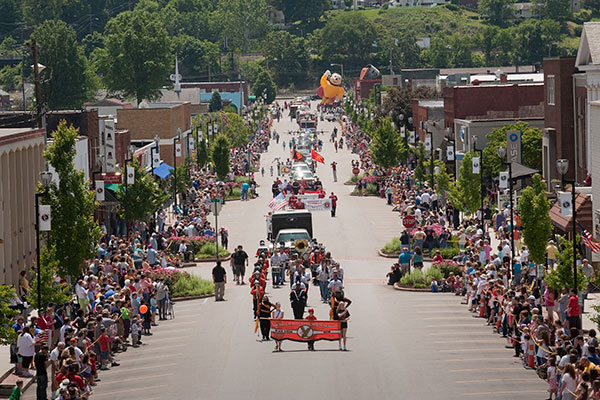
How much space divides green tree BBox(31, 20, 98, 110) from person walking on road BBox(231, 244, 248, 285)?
11297cm

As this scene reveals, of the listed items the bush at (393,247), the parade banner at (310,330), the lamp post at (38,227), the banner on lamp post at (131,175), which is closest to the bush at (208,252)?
the banner on lamp post at (131,175)

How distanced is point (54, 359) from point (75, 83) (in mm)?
Result: 134481

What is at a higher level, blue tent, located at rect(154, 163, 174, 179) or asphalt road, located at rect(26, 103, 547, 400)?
blue tent, located at rect(154, 163, 174, 179)

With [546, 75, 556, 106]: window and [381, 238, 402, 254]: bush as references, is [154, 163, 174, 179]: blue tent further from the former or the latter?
[546, 75, 556, 106]: window

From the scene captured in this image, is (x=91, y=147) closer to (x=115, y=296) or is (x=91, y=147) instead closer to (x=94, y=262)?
(x=94, y=262)

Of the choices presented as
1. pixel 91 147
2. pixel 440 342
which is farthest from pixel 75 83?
pixel 440 342

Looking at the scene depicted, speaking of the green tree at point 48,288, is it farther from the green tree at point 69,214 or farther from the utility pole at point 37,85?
the utility pole at point 37,85

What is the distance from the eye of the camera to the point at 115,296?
118 feet

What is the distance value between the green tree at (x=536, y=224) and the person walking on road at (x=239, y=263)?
10.0 metres

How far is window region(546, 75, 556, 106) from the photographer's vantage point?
213 feet

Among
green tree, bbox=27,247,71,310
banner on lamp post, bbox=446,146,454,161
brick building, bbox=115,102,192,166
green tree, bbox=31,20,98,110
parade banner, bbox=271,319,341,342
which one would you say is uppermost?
green tree, bbox=31,20,98,110

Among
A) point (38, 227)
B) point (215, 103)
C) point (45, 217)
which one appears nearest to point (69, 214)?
point (45, 217)

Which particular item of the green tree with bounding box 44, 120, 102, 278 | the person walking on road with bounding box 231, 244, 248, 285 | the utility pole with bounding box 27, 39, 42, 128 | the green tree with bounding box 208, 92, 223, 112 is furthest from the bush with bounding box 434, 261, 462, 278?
the green tree with bounding box 208, 92, 223, 112

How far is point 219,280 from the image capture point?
42062 mm
